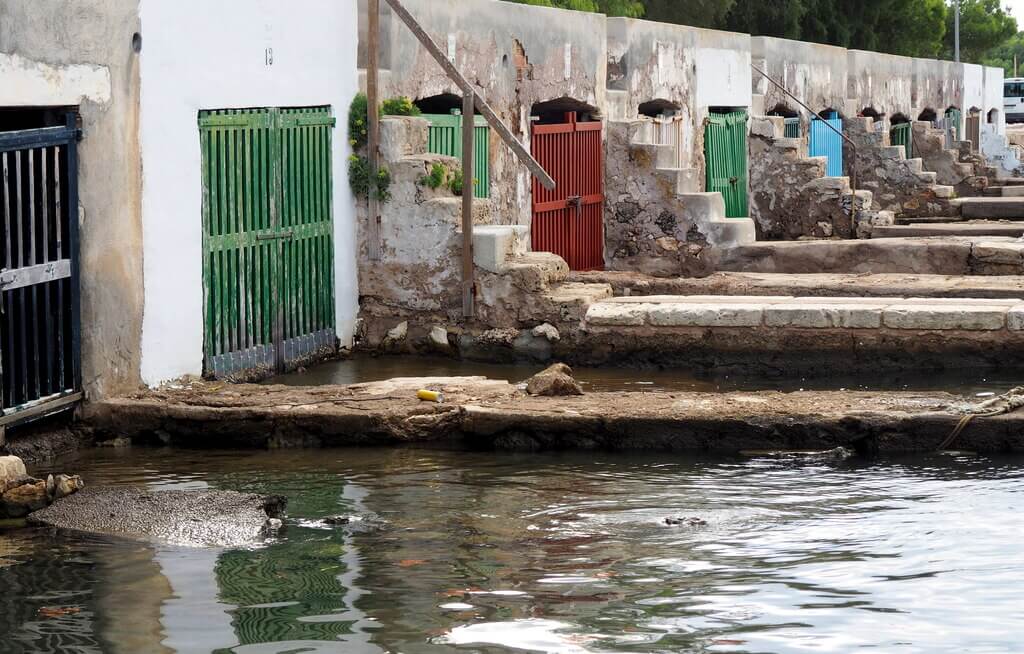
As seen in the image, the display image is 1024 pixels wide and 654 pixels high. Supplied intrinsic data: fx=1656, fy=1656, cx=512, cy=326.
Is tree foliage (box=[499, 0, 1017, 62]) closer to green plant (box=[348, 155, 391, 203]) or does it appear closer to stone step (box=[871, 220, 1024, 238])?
stone step (box=[871, 220, 1024, 238])

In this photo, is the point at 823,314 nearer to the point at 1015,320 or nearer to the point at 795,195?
the point at 1015,320

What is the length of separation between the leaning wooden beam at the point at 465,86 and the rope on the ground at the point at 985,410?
416 centimetres

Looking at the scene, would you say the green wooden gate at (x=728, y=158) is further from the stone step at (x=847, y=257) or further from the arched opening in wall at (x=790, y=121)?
the arched opening in wall at (x=790, y=121)

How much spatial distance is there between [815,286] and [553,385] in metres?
4.96

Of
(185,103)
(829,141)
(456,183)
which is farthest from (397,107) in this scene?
(829,141)

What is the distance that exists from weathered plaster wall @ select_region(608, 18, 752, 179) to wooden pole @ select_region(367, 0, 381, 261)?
518cm

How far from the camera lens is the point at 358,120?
12617mm

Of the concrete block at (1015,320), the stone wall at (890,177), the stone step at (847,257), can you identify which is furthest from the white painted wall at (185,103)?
the stone wall at (890,177)

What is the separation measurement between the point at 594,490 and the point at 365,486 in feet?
3.86

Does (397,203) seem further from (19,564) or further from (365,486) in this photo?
(19,564)

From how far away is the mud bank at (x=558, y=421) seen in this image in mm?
9133

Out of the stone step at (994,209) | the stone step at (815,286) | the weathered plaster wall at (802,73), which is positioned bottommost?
the stone step at (815,286)

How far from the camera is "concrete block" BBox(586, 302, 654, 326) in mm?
12406

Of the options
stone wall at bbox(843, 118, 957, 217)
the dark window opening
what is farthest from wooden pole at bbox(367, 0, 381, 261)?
stone wall at bbox(843, 118, 957, 217)
